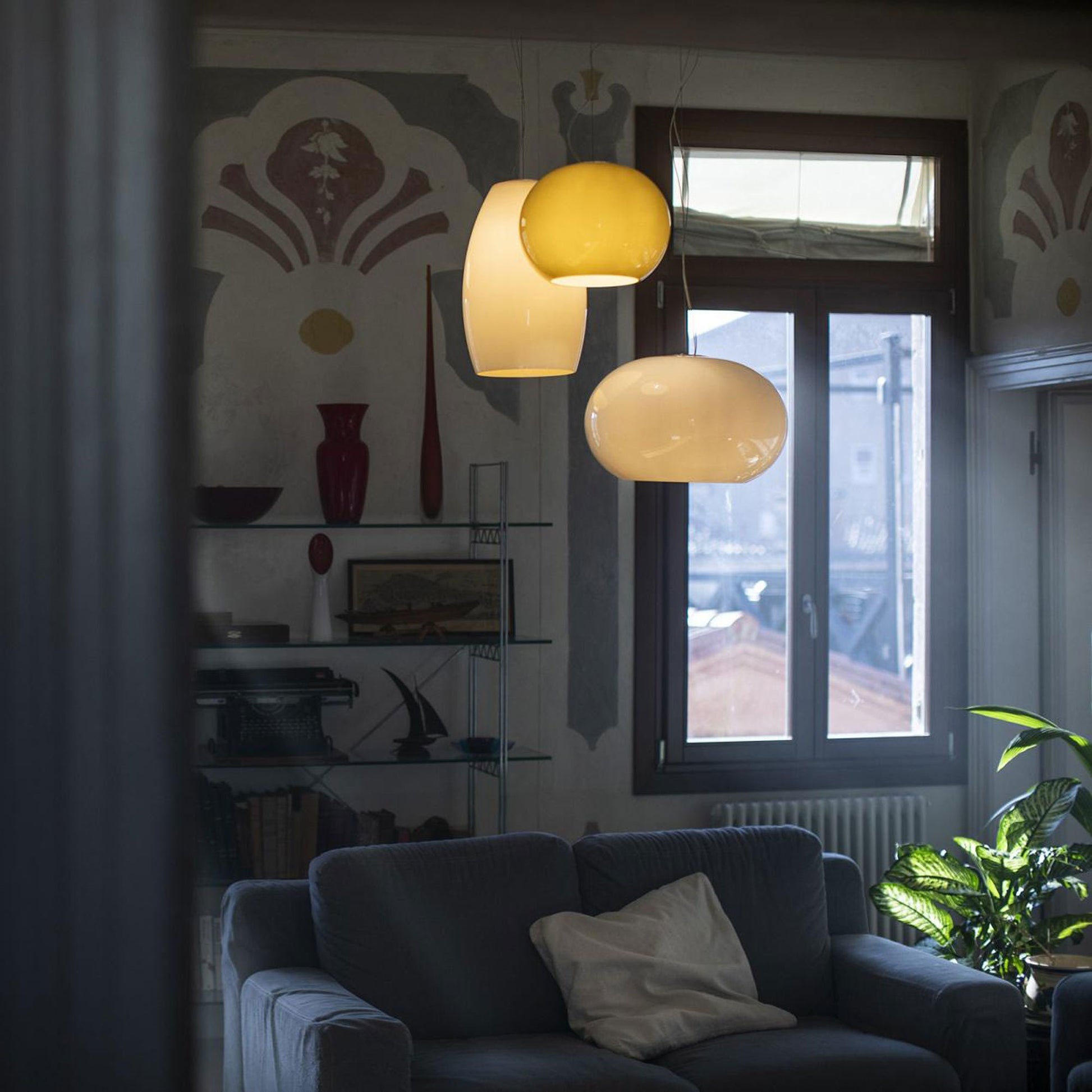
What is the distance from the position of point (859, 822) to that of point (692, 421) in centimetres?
273

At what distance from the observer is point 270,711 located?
156 inches

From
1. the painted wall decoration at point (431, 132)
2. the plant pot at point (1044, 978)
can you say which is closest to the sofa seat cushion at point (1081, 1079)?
the plant pot at point (1044, 978)

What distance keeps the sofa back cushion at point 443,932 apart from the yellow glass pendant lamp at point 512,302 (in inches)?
57.6

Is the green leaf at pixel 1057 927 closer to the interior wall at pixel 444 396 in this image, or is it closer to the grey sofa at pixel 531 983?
the grey sofa at pixel 531 983

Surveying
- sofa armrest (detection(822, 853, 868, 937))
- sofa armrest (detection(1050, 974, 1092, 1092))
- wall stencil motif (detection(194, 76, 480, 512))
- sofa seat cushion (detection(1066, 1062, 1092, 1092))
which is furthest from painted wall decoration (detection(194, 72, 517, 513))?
sofa seat cushion (detection(1066, 1062, 1092, 1092))

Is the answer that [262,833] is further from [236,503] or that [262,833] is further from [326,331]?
[326,331]

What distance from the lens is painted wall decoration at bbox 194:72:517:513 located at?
4.22 meters

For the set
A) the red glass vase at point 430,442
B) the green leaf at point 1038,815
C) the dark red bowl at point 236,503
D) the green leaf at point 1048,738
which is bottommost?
the green leaf at point 1038,815

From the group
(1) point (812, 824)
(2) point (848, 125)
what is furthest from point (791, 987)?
(2) point (848, 125)

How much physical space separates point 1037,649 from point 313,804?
252cm

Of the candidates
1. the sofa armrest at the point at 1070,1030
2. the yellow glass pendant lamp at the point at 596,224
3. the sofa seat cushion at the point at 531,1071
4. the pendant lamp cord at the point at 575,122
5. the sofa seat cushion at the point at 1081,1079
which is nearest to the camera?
the yellow glass pendant lamp at the point at 596,224

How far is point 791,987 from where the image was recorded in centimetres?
347

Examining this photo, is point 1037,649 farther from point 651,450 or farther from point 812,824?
point 651,450

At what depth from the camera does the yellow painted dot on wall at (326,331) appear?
4266 mm
